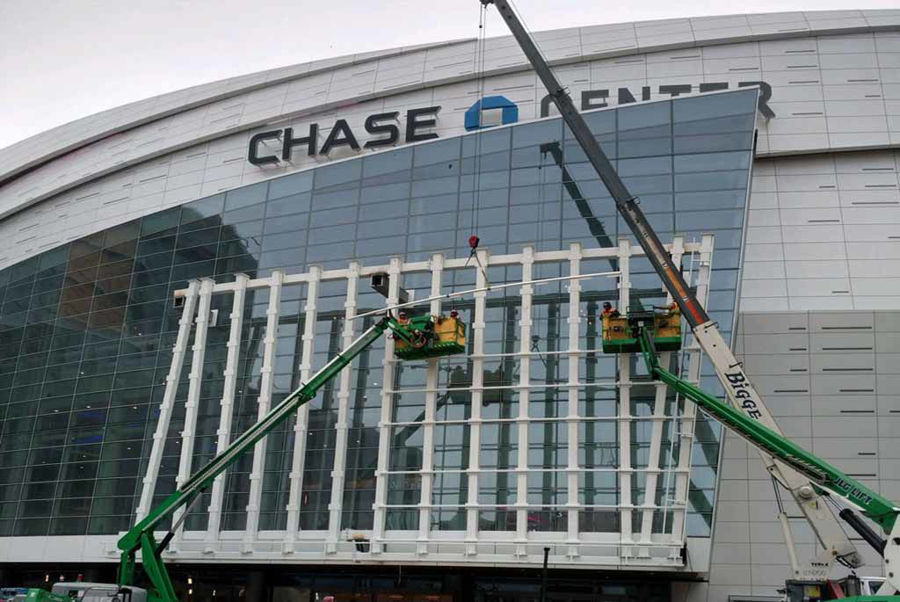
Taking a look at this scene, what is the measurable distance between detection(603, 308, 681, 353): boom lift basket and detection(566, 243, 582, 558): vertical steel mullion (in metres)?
1.91

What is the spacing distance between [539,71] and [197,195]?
78.7 ft

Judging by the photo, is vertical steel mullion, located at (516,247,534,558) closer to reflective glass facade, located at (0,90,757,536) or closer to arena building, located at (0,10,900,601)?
arena building, located at (0,10,900,601)

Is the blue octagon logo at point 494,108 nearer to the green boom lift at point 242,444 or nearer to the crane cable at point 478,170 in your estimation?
the crane cable at point 478,170

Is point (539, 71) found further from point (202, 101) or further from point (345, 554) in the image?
point (202, 101)

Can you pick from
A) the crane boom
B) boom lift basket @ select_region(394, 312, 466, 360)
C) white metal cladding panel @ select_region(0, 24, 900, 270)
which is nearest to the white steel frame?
boom lift basket @ select_region(394, 312, 466, 360)

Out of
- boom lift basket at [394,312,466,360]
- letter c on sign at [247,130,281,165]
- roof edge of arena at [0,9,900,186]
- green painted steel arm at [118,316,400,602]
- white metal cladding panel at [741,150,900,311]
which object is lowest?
green painted steel arm at [118,316,400,602]

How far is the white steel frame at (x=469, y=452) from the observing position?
32188 mm

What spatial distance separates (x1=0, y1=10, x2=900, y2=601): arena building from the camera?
33781 millimetres

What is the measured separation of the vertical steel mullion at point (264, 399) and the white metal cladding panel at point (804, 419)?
16.8 metres

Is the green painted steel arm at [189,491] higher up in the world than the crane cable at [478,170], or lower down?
lower down

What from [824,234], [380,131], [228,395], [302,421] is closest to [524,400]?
[302,421]

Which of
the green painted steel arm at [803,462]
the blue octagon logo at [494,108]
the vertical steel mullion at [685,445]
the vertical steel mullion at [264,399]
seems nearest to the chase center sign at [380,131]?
the blue octagon logo at [494,108]

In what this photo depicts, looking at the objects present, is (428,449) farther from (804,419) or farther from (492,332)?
(804,419)

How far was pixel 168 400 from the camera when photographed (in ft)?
131
